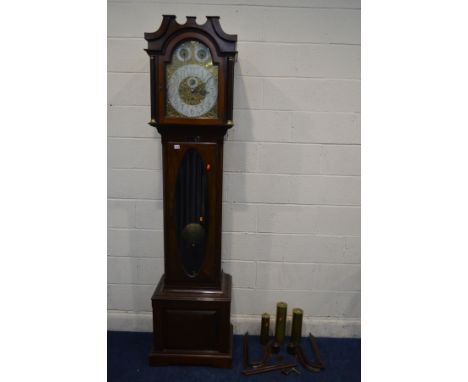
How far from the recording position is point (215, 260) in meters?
1.88

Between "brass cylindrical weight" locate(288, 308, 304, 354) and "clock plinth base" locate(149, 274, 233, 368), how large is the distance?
407mm

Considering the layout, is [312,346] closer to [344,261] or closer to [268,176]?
[344,261]

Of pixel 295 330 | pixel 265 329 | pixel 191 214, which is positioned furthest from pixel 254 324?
pixel 191 214

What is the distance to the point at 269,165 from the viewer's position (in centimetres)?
209

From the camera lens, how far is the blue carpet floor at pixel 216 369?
6.15ft

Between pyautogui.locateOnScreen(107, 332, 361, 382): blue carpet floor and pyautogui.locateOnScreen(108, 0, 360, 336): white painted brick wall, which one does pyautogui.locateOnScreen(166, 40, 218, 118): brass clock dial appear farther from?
pyautogui.locateOnScreen(107, 332, 361, 382): blue carpet floor

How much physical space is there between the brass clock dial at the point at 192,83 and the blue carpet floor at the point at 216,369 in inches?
55.8

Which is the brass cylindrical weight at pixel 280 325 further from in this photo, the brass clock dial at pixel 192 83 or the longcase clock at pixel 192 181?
the brass clock dial at pixel 192 83

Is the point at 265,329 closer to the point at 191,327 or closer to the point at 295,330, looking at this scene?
the point at 295,330

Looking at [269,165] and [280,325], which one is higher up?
[269,165]

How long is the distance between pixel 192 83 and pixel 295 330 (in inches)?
61.9

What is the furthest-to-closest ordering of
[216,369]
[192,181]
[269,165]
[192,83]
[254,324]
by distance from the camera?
[254,324] < [269,165] < [216,369] < [192,181] < [192,83]

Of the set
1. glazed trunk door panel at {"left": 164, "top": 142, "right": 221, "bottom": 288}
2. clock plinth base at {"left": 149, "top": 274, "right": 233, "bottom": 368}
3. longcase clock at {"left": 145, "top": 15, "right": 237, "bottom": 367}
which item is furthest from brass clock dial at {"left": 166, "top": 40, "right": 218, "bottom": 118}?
clock plinth base at {"left": 149, "top": 274, "right": 233, "bottom": 368}

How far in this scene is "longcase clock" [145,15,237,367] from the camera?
1646mm
